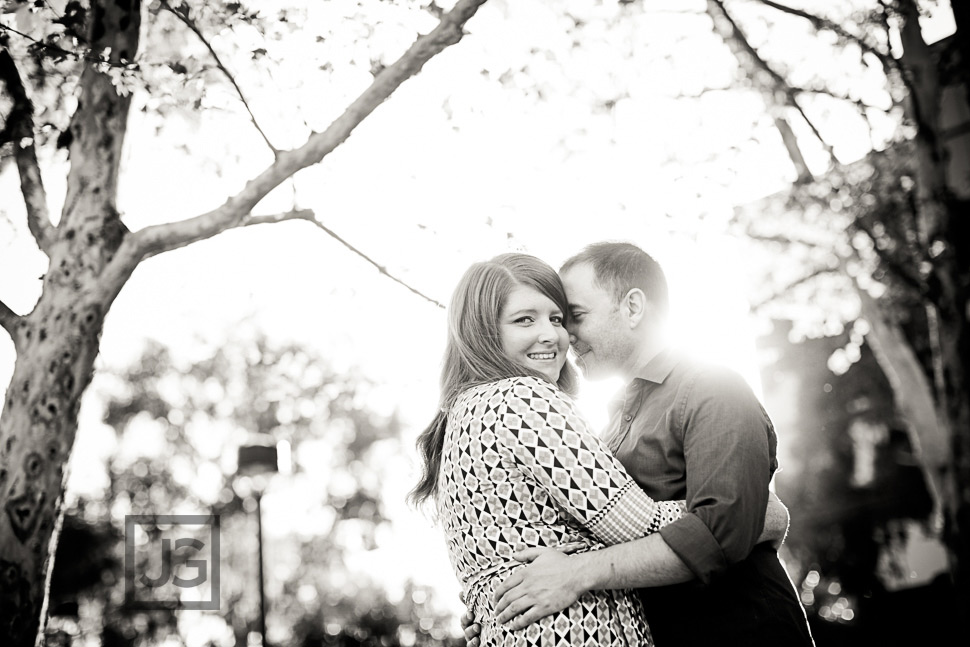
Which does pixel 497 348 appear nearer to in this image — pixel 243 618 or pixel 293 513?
pixel 243 618

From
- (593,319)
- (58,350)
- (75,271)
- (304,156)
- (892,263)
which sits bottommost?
(593,319)

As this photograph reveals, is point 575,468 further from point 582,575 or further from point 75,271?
point 75,271

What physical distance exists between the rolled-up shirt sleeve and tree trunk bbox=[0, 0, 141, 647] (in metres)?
2.64

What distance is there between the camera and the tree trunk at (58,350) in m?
3.55

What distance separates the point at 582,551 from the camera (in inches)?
95.7

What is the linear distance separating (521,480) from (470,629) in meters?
0.77

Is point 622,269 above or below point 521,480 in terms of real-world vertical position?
above

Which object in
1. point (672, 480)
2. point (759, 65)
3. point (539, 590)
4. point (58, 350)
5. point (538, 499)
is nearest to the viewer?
point (539, 590)

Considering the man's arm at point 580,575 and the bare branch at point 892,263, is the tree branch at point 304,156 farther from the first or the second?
the bare branch at point 892,263

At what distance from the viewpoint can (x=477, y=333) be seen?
2748 millimetres

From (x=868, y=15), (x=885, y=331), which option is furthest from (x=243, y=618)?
(x=868, y=15)

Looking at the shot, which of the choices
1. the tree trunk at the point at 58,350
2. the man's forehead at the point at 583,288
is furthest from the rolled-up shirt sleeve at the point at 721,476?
the tree trunk at the point at 58,350

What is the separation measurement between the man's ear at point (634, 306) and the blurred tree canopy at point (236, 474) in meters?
22.7

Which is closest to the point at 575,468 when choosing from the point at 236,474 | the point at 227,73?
the point at 227,73
